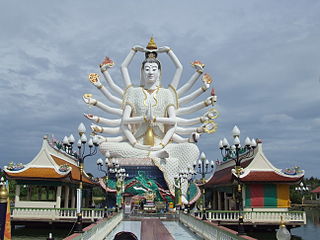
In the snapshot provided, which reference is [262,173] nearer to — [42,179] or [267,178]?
[267,178]

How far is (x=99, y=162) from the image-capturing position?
23703 mm

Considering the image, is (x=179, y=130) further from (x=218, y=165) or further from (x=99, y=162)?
(x=99, y=162)

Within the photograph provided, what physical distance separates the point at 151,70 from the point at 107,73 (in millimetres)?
4660

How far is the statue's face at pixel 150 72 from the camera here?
37.1m

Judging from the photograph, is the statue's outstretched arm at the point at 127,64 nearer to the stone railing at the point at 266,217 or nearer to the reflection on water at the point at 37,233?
the reflection on water at the point at 37,233

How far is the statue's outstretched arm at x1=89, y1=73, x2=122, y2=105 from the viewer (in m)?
38.1

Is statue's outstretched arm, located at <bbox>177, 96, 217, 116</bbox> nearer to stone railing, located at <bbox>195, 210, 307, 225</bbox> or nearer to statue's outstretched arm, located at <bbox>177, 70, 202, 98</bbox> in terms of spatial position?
statue's outstretched arm, located at <bbox>177, 70, 202, 98</bbox>

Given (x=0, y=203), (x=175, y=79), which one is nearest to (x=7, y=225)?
(x=0, y=203)

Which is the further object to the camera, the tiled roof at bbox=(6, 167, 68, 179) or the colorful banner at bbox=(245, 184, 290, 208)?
the tiled roof at bbox=(6, 167, 68, 179)

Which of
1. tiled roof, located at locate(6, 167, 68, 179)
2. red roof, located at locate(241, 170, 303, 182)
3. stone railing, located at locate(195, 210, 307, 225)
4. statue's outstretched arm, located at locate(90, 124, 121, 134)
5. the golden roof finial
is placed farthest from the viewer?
the golden roof finial

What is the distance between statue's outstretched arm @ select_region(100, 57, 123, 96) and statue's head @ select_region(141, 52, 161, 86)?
8.95ft

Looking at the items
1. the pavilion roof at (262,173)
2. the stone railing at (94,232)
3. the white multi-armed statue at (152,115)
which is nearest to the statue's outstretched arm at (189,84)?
the white multi-armed statue at (152,115)

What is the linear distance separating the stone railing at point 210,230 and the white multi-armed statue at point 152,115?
16.2 meters

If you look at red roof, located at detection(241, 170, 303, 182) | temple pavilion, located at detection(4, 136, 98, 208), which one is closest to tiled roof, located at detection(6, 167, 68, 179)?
temple pavilion, located at detection(4, 136, 98, 208)
